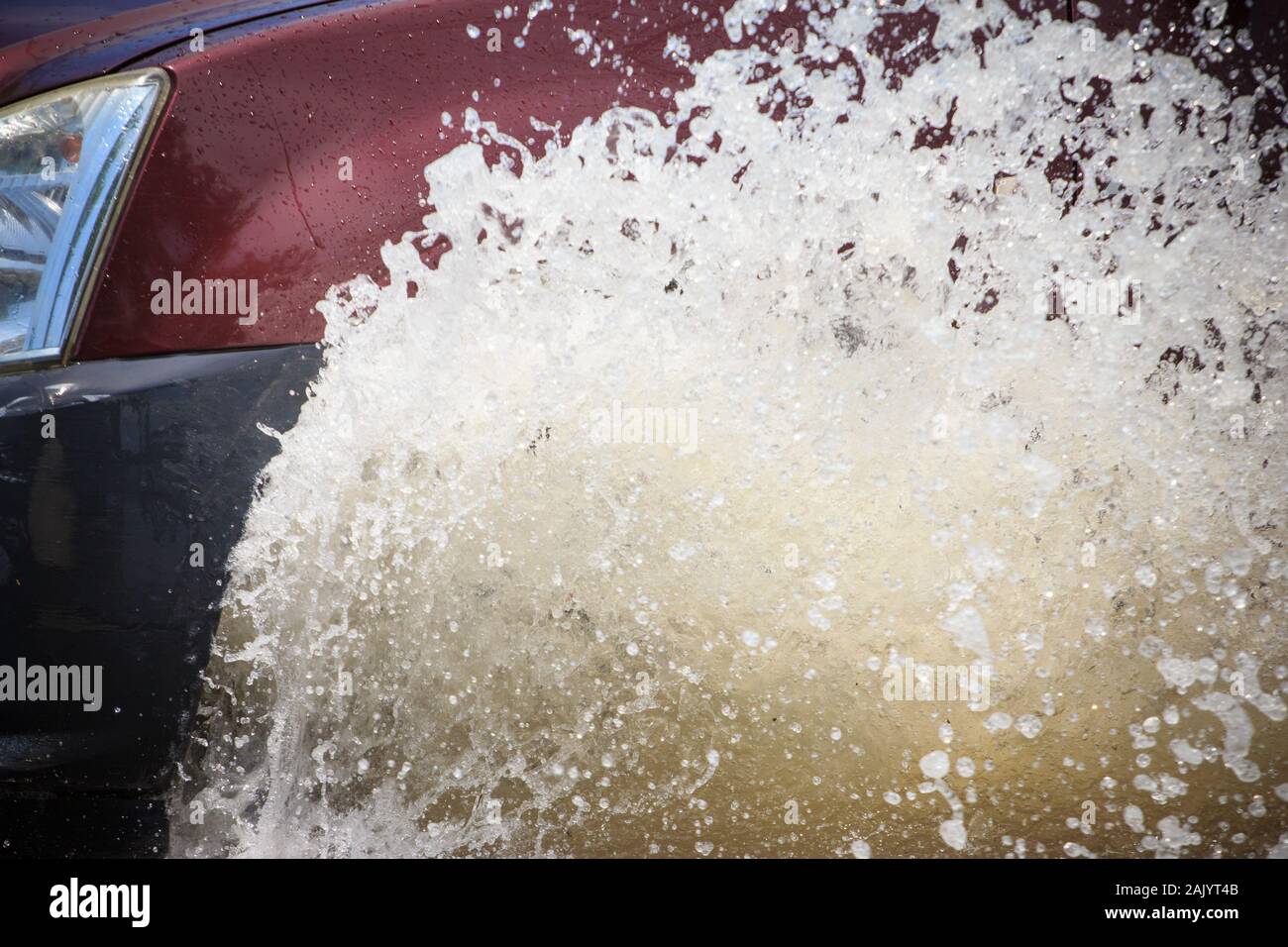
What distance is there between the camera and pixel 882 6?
144 centimetres

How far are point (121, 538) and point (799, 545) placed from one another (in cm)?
111

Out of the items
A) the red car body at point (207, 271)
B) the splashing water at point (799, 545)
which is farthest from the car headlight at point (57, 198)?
the splashing water at point (799, 545)

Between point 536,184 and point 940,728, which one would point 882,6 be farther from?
point 940,728

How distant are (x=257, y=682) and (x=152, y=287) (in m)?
0.67

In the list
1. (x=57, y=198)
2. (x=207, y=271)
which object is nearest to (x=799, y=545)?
(x=207, y=271)

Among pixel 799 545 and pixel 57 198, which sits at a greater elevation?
pixel 57 198

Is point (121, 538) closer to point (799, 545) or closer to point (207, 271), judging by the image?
point (207, 271)

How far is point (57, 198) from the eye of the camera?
55.0 inches

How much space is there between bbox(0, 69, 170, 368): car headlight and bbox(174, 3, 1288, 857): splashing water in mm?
424

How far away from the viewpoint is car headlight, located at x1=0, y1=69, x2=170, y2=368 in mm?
1395

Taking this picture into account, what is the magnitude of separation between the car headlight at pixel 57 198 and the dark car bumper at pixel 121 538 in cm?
9

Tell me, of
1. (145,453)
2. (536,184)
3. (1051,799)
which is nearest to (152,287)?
(145,453)

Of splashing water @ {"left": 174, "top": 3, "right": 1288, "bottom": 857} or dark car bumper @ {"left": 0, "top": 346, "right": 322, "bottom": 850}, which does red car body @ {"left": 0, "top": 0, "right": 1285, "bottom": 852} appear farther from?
splashing water @ {"left": 174, "top": 3, "right": 1288, "bottom": 857}
